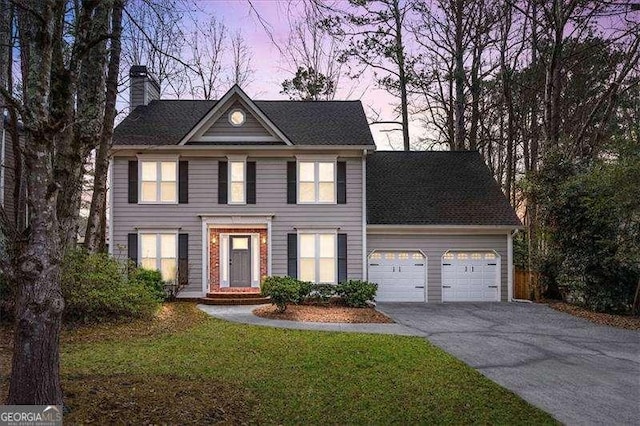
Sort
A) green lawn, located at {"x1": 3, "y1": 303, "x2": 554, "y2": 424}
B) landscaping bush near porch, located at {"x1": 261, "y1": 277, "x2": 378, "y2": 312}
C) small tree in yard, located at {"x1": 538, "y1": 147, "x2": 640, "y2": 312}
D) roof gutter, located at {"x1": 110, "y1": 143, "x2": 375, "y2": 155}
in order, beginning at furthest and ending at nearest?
roof gutter, located at {"x1": 110, "y1": 143, "x2": 375, "y2": 155} < landscaping bush near porch, located at {"x1": 261, "y1": 277, "x2": 378, "y2": 312} < small tree in yard, located at {"x1": 538, "y1": 147, "x2": 640, "y2": 312} < green lawn, located at {"x1": 3, "y1": 303, "x2": 554, "y2": 424}

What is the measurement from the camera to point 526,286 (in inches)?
674

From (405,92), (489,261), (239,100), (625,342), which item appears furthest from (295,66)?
(625,342)

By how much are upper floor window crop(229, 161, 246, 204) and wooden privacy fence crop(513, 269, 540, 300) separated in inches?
416

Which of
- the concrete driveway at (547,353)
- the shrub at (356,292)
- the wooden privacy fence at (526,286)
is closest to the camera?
the concrete driveway at (547,353)

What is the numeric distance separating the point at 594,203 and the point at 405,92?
12.1 metres

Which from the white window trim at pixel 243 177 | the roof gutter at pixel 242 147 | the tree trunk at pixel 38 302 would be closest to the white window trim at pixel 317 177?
the roof gutter at pixel 242 147

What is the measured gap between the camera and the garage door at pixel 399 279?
16.8m

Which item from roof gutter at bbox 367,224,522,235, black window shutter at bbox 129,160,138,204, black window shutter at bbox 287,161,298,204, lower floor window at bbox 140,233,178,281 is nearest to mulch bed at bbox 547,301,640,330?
roof gutter at bbox 367,224,522,235

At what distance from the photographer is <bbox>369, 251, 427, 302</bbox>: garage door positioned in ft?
55.2

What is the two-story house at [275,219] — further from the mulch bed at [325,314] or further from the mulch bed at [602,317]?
the mulch bed at [325,314]

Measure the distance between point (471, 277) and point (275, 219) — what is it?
7477 millimetres

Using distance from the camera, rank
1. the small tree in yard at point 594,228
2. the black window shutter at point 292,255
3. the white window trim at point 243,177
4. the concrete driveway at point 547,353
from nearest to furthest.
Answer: the concrete driveway at point 547,353
the small tree in yard at point 594,228
the black window shutter at point 292,255
the white window trim at point 243,177

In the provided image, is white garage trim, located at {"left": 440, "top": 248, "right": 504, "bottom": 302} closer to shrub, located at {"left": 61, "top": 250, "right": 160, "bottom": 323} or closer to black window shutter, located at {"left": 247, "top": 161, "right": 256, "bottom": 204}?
black window shutter, located at {"left": 247, "top": 161, "right": 256, "bottom": 204}

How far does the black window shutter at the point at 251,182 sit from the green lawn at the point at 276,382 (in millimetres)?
7241
